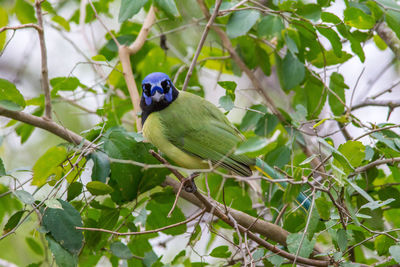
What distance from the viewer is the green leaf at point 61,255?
2.27m

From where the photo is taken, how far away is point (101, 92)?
3965mm

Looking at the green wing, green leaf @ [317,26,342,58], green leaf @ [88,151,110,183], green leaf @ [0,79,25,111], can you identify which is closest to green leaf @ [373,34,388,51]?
green leaf @ [317,26,342,58]

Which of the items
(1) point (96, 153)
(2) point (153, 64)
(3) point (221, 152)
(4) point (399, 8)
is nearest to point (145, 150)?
(1) point (96, 153)

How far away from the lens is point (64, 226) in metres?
2.35

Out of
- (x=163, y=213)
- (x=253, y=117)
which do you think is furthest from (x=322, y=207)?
(x=253, y=117)

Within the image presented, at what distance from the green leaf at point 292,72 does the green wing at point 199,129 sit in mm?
489

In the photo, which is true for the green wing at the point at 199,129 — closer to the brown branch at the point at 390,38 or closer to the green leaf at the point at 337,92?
the green leaf at the point at 337,92

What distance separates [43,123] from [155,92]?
0.82 meters

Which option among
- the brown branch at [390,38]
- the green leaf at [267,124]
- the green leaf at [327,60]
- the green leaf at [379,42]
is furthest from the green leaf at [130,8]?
the green leaf at [379,42]

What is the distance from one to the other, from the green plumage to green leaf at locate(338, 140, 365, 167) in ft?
2.83

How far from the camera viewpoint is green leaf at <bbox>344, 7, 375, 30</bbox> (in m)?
2.93

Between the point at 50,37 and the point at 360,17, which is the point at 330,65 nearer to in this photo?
the point at 360,17

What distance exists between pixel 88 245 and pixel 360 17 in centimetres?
195

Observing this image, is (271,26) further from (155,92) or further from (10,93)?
(10,93)
